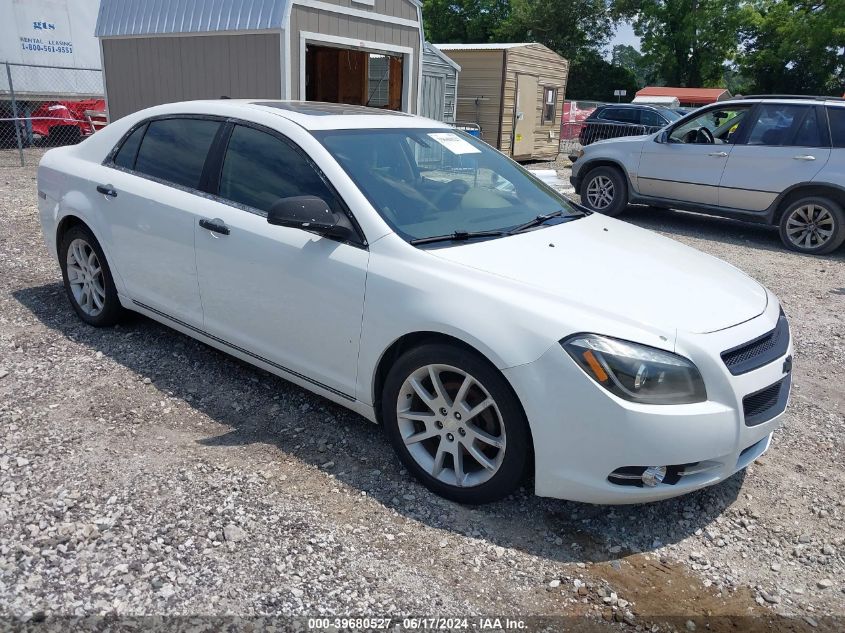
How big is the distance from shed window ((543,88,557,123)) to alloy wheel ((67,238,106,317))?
1564 cm

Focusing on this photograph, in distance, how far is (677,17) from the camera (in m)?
51.1

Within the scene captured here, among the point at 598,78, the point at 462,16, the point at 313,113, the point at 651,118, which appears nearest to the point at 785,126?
the point at 313,113

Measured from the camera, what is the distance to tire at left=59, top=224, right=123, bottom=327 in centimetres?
468

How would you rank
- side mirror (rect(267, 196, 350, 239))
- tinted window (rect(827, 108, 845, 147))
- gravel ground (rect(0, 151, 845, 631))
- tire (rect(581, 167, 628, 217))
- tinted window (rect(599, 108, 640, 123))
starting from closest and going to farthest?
gravel ground (rect(0, 151, 845, 631))
side mirror (rect(267, 196, 350, 239))
tinted window (rect(827, 108, 845, 147))
tire (rect(581, 167, 628, 217))
tinted window (rect(599, 108, 640, 123))

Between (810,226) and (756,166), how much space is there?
0.99 metres

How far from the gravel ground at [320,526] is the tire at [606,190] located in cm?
649

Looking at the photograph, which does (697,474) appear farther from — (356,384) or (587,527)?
(356,384)

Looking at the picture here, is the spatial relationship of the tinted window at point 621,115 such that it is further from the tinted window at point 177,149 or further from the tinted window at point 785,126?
the tinted window at point 177,149

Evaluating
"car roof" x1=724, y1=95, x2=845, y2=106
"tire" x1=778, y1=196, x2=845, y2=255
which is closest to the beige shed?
"car roof" x1=724, y1=95, x2=845, y2=106

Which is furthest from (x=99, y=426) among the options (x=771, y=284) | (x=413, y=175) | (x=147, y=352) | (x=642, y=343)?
(x=771, y=284)

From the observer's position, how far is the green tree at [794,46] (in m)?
43.0

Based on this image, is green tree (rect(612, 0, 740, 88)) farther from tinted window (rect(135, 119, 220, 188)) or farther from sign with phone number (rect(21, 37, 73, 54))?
tinted window (rect(135, 119, 220, 188))

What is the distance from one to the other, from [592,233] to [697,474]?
1444mm

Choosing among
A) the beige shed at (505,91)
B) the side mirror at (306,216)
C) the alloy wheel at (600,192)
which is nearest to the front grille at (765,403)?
the side mirror at (306,216)
